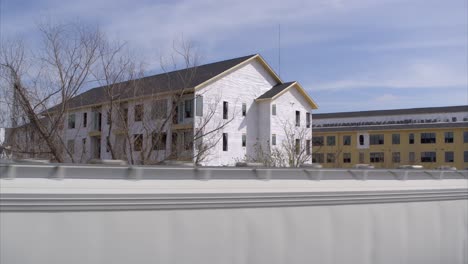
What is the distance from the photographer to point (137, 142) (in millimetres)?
22422

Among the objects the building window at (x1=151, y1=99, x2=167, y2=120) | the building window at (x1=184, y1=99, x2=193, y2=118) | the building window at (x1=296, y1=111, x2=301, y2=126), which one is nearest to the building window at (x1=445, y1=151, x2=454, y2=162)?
the building window at (x1=296, y1=111, x2=301, y2=126)

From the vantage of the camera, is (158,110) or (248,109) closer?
(158,110)

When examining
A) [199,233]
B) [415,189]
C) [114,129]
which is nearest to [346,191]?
[415,189]

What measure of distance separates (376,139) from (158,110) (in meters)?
36.3

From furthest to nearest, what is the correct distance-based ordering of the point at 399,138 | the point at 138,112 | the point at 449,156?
the point at 399,138, the point at 449,156, the point at 138,112

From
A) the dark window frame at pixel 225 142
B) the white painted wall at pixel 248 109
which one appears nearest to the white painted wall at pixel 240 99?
the white painted wall at pixel 248 109

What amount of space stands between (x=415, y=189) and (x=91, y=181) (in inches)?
206

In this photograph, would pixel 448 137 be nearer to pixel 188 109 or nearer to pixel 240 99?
pixel 240 99

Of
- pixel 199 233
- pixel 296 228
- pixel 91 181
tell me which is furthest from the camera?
pixel 296 228

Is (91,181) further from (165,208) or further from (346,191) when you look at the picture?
(346,191)

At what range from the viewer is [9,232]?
3896mm

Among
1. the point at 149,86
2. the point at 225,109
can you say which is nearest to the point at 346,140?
the point at 225,109

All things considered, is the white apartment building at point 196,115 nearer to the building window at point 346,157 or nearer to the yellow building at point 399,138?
the yellow building at point 399,138

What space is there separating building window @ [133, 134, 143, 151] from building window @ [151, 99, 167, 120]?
3.60ft
